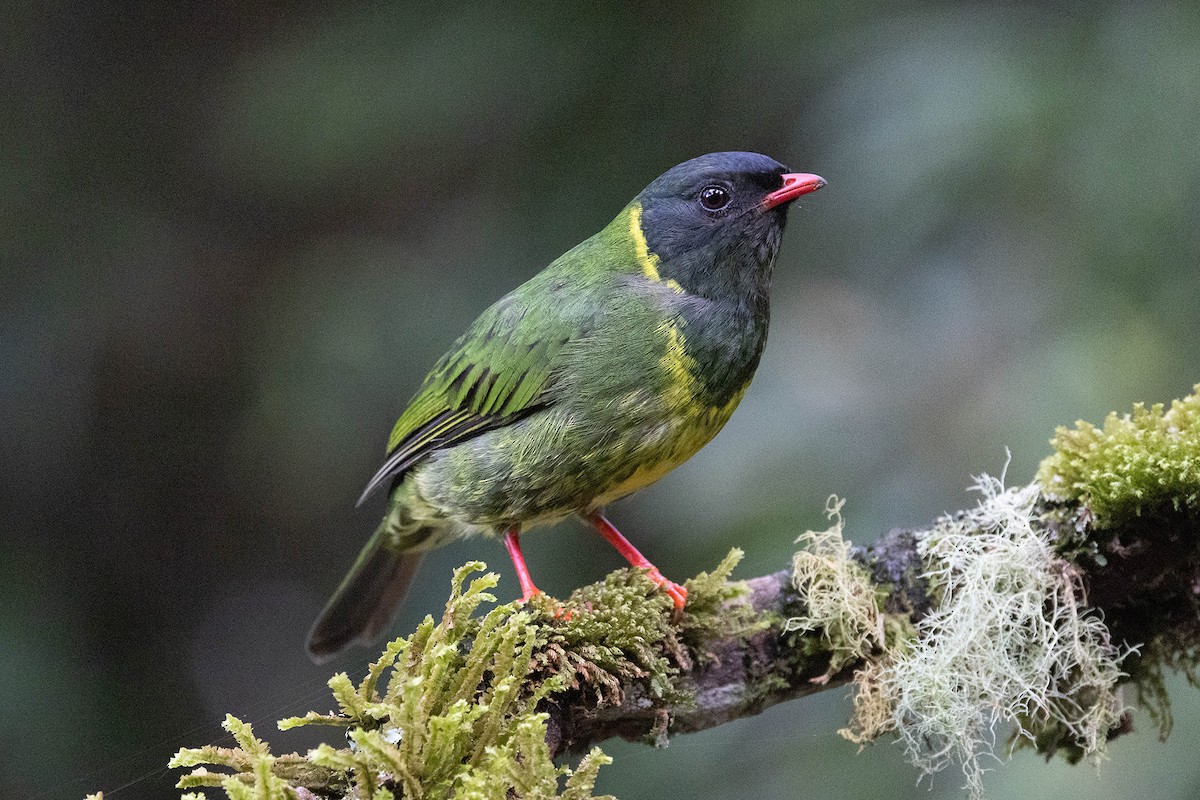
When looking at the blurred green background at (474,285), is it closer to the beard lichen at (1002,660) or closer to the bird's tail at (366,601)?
the bird's tail at (366,601)

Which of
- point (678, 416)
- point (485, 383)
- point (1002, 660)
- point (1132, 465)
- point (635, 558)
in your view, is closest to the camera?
point (1132, 465)

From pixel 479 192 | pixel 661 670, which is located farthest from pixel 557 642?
pixel 479 192

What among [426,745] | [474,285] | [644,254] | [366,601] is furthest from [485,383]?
[426,745]

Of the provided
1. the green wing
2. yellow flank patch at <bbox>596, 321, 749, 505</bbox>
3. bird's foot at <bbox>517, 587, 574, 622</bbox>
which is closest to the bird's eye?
yellow flank patch at <bbox>596, 321, 749, 505</bbox>

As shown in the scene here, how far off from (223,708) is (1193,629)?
146 inches

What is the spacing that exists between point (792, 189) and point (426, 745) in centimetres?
195

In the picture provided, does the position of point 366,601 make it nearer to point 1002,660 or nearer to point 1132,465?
point 1002,660

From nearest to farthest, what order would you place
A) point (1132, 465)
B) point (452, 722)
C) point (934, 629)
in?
point (452, 722) → point (1132, 465) → point (934, 629)

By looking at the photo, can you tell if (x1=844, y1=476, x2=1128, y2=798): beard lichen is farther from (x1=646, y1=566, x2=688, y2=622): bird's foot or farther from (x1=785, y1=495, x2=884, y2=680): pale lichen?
(x1=646, y1=566, x2=688, y2=622): bird's foot

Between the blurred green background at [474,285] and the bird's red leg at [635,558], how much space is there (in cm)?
41

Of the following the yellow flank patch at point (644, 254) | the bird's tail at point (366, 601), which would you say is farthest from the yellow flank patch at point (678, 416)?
the bird's tail at point (366, 601)

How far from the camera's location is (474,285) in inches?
172

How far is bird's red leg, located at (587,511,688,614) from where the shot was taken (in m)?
2.82

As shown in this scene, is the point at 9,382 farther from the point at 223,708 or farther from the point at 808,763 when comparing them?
the point at 808,763
